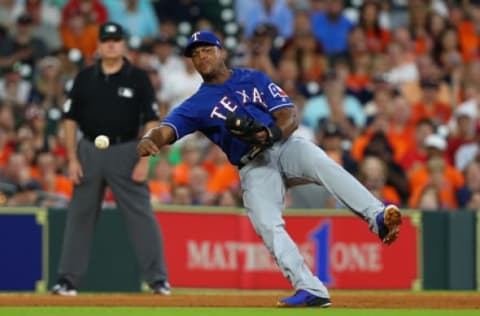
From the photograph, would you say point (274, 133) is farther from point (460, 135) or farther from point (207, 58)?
point (460, 135)

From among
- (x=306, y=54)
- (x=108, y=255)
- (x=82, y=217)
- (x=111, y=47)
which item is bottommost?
(x=108, y=255)

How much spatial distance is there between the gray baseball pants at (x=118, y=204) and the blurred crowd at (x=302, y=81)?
306 cm

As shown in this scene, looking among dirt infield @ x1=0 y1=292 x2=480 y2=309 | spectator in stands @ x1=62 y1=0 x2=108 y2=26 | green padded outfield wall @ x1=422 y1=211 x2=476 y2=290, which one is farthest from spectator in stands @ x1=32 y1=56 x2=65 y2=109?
dirt infield @ x1=0 y1=292 x2=480 y2=309

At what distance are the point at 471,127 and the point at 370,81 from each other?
164 centimetres

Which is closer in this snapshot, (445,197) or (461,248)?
(461,248)

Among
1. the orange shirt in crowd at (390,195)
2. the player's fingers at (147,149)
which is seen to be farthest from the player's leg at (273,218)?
the orange shirt in crowd at (390,195)

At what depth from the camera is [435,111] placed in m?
18.5

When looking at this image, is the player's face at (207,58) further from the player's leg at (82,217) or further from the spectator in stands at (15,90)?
the spectator in stands at (15,90)

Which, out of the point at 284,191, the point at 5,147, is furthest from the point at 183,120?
the point at 5,147

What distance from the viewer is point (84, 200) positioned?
40.7 ft

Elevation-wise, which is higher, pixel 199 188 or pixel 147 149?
pixel 147 149

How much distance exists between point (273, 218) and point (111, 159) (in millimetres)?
2294

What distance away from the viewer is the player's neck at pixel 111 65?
40.8ft

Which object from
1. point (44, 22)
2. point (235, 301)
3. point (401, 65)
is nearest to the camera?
point (235, 301)
